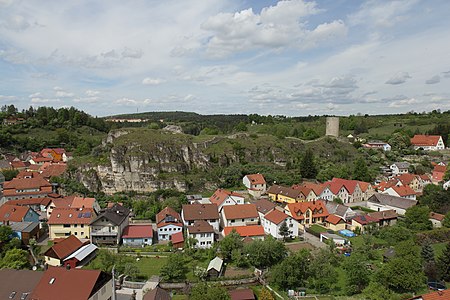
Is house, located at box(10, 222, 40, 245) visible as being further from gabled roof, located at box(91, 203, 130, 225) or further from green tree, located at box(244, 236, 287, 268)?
green tree, located at box(244, 236, 287, 268)

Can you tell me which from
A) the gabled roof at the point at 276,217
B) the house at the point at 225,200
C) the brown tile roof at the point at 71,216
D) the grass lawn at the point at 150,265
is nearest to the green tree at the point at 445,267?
the gabled roof at the point at 276,217

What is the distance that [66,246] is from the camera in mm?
29391

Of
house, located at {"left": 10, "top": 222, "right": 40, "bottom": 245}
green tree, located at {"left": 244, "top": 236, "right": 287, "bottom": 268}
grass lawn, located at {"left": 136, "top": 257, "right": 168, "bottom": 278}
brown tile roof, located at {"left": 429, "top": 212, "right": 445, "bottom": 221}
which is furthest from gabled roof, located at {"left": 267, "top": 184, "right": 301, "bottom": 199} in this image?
house, located at {"left": 10, "top": 222, "right": 40, "bottom": 245}

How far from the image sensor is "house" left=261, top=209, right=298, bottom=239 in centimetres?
3441

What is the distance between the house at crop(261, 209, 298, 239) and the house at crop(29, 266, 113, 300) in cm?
1915

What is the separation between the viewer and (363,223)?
119 feet

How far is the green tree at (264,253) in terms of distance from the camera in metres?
27.5

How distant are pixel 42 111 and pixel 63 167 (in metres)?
53.3

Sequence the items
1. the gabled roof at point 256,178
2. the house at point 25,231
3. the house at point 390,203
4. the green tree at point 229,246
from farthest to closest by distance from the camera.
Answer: the gabled roof at point 256,178
the house at point 390,203
the house at point 25,231
the green tree at point 229,246

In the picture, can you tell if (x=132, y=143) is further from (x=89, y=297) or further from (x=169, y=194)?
(x=89, y=297)

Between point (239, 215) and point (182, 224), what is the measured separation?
6.69 metres

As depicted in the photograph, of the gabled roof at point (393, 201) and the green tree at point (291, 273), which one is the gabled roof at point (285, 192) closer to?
the gabled roof at point (393, 201)

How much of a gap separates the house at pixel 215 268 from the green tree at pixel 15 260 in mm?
15017

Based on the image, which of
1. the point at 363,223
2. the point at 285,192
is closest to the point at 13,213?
the point at 285,192
